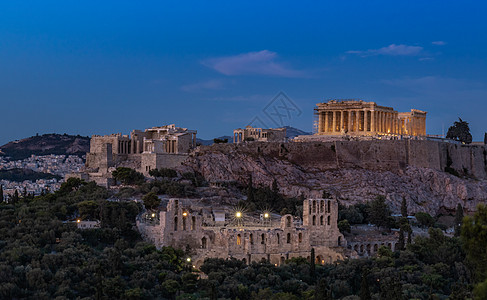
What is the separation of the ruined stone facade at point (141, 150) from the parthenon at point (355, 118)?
1661 centimetres

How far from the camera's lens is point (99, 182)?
215ft

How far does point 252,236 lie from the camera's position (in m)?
46.4

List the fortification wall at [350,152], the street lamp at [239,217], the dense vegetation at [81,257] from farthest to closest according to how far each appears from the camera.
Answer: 1. the fortification wall at [350,152]
2. the street lamp at [239,217]
3. the dense vegetation at [81,257]

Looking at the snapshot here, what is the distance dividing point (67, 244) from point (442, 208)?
4108cm

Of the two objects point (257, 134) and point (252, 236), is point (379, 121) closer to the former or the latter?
point (257, 134)

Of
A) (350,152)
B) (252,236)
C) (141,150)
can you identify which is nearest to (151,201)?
(252,236)

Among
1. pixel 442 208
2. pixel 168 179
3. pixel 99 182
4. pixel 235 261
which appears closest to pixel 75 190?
pixel 99 182

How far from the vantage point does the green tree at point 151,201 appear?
180 ft

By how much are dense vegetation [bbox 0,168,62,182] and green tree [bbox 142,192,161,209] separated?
161ft

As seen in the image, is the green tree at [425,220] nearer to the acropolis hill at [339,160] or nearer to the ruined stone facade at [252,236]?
the acropolis hill at [339,160]

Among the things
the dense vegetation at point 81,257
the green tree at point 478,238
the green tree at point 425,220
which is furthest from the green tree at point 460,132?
the green tree at point 478,238

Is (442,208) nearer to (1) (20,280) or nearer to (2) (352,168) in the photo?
(2) (352,168)

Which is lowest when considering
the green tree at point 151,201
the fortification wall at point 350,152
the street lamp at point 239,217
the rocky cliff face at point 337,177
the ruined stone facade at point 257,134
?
the street lamp at point 239,217

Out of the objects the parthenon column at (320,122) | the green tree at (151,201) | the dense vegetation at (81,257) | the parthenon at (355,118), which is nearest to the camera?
the dense vegetation at (81,257)
